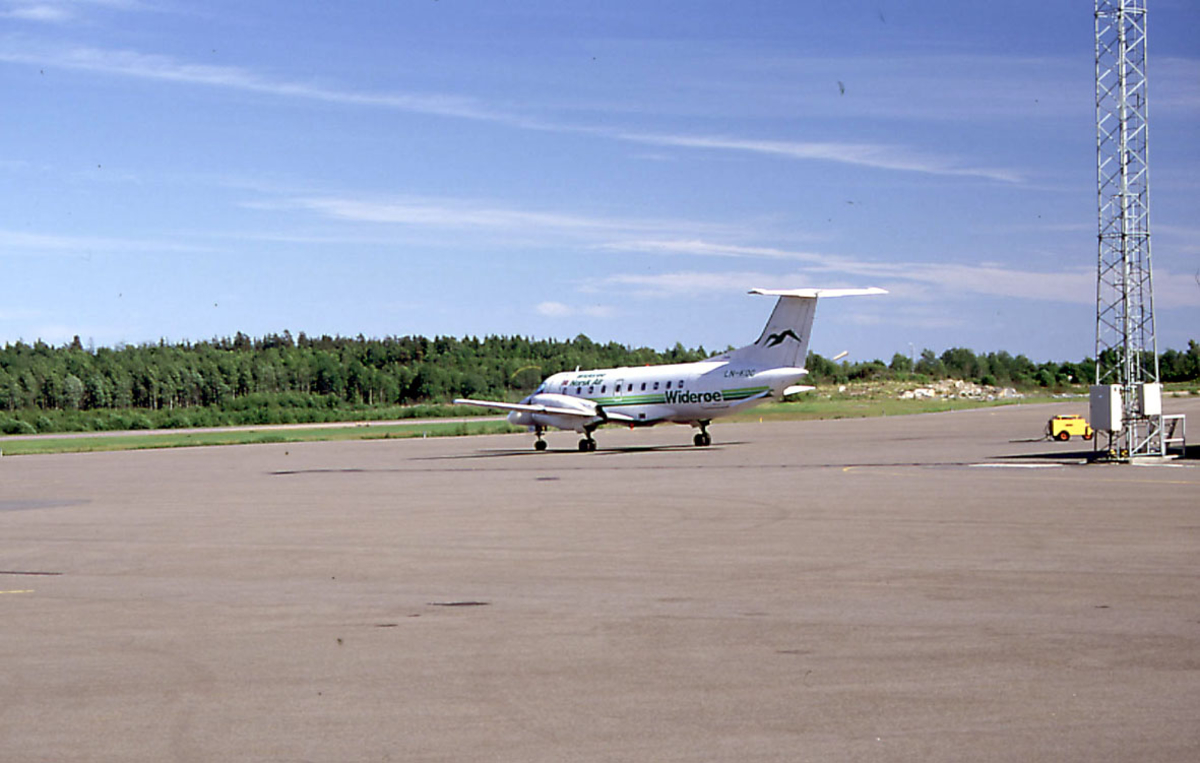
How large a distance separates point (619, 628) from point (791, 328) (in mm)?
33064

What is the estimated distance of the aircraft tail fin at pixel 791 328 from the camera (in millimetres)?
42406

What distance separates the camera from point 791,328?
139 feet

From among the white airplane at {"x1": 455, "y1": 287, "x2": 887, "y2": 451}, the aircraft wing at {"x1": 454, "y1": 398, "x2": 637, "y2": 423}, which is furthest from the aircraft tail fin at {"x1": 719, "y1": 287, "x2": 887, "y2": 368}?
the aircraft wing at {"x1": 454, "y1": 398, "x2": 637, "y2": 423}

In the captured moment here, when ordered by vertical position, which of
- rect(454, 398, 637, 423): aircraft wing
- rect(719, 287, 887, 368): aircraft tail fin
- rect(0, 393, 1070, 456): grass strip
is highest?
rect(719, 287, 887, 368): aircraft tail fin

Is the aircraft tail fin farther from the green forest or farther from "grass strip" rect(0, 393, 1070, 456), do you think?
the green forest

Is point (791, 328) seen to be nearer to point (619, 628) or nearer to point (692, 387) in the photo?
point (692, 387)

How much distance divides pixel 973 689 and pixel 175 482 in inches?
1164

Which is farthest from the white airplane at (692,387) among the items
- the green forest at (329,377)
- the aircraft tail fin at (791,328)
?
the green forest at (329,377)

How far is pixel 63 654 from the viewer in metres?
9.72

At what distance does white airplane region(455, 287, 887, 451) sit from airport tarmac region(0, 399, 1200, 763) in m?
18.6

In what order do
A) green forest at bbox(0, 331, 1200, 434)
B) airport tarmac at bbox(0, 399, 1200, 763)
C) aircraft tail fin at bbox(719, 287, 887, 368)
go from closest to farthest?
airport tarmac at bbox(0, 399, 1200, 763), aircraft tail fin at bbox(719, 287, 887, 368), green forest at bbox(0, 331, 1200, 434)

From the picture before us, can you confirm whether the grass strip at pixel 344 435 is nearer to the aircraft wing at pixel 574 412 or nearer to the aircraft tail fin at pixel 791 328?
the aircraft wing at pixel 574 412

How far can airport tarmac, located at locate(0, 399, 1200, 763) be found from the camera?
709 centimetres

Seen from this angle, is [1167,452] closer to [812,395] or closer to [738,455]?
[738,455]
